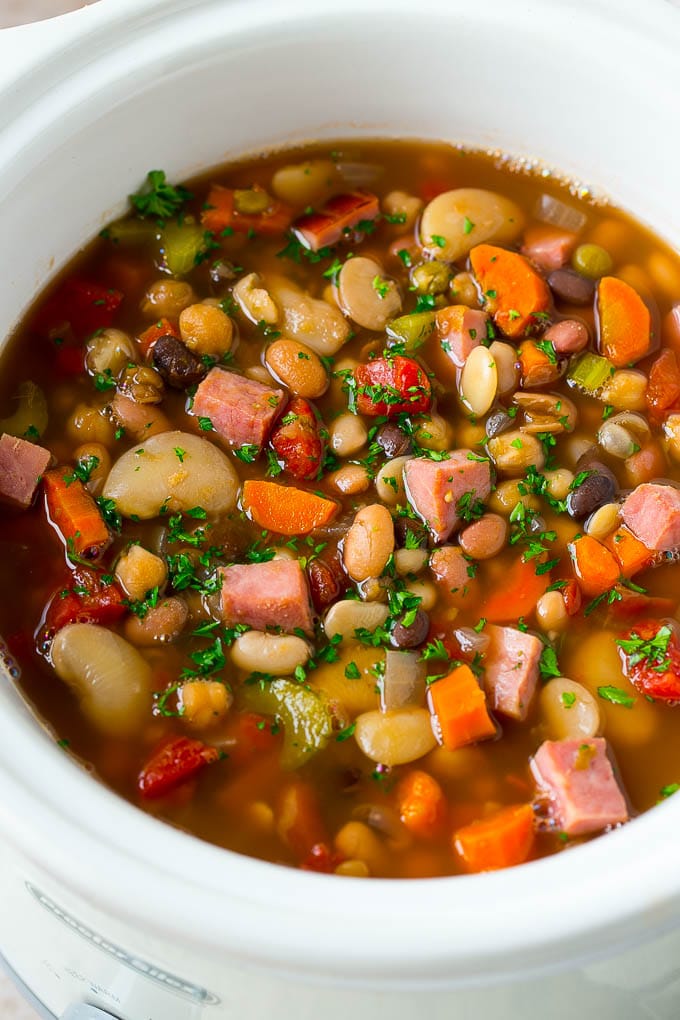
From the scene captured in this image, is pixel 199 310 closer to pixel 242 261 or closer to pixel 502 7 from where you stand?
pixel 242 261

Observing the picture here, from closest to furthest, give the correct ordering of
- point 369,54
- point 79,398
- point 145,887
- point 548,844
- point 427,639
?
point 145,887, point 548,844, point 427,639, point 79,398, point 369,54

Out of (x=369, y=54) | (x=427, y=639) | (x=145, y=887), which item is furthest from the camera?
(x=369, y=54)

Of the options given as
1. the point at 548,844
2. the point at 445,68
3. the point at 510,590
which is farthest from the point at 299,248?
the point at 548,844

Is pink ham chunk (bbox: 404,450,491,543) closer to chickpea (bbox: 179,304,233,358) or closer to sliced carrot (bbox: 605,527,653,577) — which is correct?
sliced carrot (bbox: 605,527,653,577)

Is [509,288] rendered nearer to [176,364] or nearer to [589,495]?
[589,495]

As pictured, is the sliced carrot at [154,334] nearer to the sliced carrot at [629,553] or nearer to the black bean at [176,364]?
the black bean at [176,364]

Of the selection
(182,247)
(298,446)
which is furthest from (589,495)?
(182,247)

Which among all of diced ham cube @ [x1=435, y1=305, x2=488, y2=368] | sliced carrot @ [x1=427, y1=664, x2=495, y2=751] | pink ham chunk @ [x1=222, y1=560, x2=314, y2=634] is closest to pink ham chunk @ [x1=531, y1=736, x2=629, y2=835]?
sliced carrot @ [x1=427, y1=664, x2=495, y2=751]

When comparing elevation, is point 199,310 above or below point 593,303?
below

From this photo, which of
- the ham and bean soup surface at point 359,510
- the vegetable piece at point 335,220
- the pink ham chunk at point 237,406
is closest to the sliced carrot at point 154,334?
the ham and bean soup surface at point 359,510
